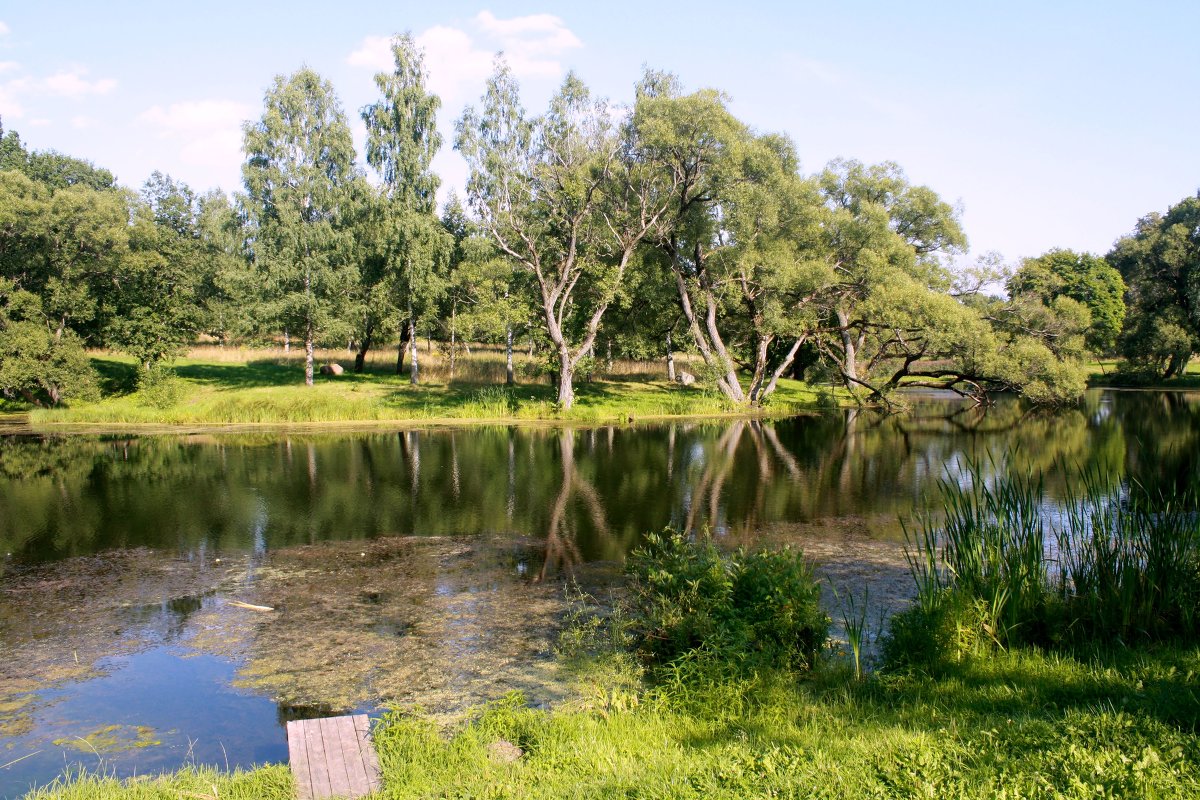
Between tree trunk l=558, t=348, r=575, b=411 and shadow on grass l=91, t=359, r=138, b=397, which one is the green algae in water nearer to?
tree trunk l=558, t=348, r=575, b=411

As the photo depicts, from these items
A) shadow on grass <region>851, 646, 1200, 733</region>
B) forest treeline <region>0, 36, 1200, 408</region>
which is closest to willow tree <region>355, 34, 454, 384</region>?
forest treeline <region>0, 36, 1200, 408</region>

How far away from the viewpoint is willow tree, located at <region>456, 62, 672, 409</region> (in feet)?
102

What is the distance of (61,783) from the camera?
621cm

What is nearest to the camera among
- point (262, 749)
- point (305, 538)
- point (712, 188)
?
point (262, 749)

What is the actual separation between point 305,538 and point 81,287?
26.6 metres

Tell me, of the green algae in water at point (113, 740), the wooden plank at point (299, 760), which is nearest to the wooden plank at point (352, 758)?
the wooden plank at point (299, 760)

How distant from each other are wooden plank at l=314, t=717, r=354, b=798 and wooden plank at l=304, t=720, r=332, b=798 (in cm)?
2

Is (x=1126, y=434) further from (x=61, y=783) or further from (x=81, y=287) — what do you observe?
(x=81, y=287)

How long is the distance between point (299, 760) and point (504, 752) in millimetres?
1465

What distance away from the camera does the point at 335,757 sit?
6.06 meters

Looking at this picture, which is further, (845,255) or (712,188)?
(845,255)

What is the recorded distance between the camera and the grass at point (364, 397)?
3125 centimetres

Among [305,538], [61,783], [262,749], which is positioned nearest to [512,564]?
[305,538]

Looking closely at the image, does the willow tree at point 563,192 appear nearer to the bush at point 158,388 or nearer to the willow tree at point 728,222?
the willow tree at point 728,222
